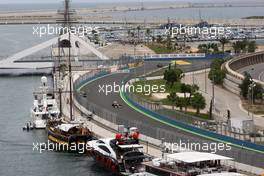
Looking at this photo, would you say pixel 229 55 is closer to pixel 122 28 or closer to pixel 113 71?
pixel 113 71

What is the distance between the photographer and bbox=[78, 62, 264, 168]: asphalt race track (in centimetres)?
2588

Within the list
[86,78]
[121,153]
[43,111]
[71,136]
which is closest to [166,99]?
[43,111]

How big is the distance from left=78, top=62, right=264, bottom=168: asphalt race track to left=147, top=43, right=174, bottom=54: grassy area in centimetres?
1505

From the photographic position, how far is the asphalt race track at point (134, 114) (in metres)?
25.9

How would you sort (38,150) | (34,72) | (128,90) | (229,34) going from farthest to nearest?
(229,34) < (34,72) < (128,90) < (38,150)

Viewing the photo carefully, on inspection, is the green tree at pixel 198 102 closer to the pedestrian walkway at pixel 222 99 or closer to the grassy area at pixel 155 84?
the pedestrian walkway at pixel 222 99

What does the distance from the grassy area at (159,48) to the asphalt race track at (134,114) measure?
15052mm

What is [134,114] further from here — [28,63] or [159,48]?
[159,48]

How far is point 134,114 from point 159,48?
4056cm

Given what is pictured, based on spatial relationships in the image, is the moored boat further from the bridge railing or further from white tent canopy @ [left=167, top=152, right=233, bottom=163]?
the bridge railing

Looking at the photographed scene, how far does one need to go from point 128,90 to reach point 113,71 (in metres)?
10.3

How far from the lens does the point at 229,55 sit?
2554 inches

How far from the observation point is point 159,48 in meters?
76.7

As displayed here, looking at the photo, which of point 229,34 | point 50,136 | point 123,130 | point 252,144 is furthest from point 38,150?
point 229,34
